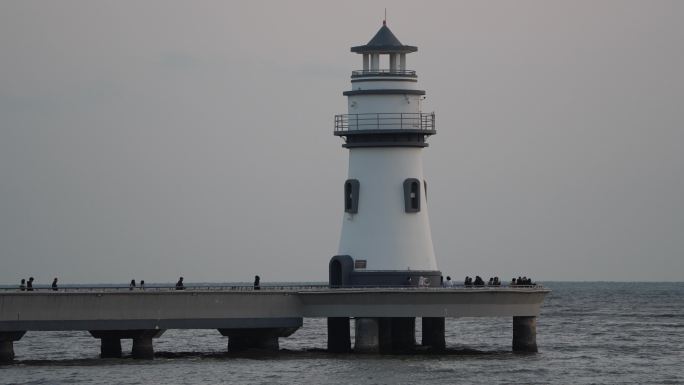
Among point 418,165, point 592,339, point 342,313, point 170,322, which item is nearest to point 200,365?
point 170,322

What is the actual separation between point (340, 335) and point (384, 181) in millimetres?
6529

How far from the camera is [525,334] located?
224 ft

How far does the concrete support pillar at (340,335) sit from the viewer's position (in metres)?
67.5

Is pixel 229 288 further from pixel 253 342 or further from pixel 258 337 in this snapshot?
pixel 253 342

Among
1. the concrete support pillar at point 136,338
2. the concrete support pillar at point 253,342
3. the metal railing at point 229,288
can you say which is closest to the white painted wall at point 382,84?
the metal railing at point 229,288

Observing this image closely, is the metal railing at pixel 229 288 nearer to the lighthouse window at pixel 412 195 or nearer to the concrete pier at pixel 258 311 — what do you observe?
the concrete pier at pixel 258 311

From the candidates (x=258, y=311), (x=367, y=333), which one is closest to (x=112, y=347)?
(x=258, y=311)

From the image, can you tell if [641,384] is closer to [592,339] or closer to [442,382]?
[442,382]

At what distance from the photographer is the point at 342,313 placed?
2571 inches

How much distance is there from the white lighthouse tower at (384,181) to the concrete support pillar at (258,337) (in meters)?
3.38

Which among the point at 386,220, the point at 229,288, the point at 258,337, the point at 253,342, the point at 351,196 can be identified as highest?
the point at 351,196

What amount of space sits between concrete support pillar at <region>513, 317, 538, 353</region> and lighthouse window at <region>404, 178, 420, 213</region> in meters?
6.15

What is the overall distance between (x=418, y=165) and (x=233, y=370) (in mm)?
13447

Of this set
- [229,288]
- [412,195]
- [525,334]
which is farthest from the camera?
[525,334]
